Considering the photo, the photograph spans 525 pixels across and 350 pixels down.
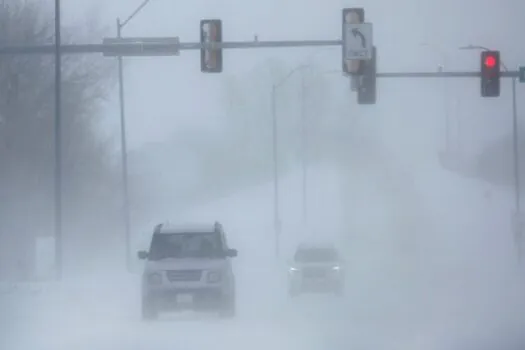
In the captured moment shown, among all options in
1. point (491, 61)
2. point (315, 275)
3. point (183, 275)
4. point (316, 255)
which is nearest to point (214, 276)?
point (183, 275)

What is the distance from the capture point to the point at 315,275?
39562 mm

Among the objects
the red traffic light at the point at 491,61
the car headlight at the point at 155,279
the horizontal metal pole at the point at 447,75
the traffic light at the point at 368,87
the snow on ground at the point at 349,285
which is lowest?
the snow on ground at the point at 349,285

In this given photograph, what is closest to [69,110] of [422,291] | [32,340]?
[422,291]

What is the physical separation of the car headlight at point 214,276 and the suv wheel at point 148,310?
1.33 meters

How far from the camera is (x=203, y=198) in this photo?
113375mm

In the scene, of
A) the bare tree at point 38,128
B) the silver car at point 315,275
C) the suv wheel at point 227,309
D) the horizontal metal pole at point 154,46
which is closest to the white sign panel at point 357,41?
the horizontal metal pole at point 154,46

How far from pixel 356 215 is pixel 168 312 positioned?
69.3 metres

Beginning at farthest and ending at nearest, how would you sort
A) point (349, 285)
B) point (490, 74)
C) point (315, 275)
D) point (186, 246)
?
point (349, 285) → point (315, 275) → point (186, 246) → point (490, 74)

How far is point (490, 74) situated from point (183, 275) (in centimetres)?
772

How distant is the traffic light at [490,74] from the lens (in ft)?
95.1

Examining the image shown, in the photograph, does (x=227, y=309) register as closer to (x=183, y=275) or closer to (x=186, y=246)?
(x=183, y=275)

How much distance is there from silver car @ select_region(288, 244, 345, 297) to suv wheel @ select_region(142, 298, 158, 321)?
10362 mm

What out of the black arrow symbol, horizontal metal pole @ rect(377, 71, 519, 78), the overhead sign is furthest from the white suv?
the black arrow symbol

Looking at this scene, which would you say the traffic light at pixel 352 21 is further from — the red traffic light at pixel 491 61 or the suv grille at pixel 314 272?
the suv grille at pixel 314 272
